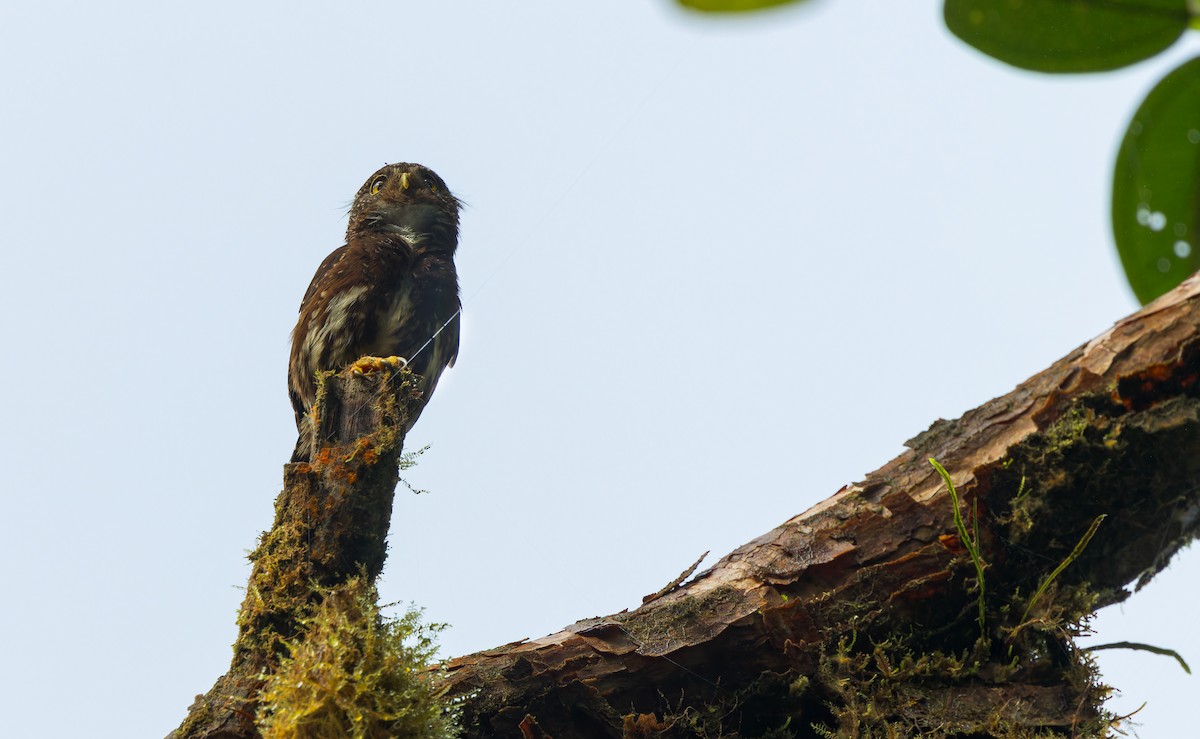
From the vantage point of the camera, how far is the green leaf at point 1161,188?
1.96ft

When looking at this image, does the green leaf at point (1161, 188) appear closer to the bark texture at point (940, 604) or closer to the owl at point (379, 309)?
the bark texture at point (940, 604)

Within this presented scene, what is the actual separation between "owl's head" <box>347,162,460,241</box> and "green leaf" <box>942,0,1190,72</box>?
12.5ft

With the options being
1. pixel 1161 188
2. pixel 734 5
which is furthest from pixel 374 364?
pixel 734 5

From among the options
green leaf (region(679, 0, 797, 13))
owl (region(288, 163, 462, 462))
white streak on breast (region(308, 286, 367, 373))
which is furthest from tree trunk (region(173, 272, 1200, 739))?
green leaf (region(679, 0, 797, 13))

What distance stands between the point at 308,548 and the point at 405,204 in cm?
245

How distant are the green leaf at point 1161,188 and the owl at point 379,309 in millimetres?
2468

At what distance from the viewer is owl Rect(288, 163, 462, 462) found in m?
3.52

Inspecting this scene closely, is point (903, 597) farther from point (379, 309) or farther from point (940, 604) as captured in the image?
point (379, 309)

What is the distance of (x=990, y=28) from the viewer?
1.93ft

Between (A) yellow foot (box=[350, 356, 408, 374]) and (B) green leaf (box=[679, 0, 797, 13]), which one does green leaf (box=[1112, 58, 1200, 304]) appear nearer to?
(B) green leaf (box=[679, 0, 797, 13])

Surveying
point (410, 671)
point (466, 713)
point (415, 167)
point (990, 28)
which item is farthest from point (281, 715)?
point (415, 167)

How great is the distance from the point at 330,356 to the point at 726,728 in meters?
1.88

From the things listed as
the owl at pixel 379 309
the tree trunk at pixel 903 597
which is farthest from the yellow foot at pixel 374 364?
the tree trunk at pixel 903 597

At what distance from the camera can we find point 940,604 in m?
2.39
